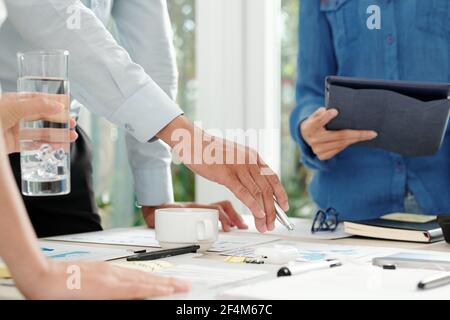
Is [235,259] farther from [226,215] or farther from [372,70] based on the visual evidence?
[372,70]

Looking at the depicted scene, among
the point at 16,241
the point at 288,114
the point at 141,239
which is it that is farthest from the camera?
→ the point at 288,114

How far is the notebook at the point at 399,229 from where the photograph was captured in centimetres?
161

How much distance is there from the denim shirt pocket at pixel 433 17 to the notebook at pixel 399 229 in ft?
1.79

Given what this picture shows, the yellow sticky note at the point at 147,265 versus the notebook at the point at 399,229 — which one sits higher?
the yellow sticky note at the point at 147,265

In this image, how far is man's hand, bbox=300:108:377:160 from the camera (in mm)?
1845

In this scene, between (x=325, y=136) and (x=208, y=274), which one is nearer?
(x=208, y=274)

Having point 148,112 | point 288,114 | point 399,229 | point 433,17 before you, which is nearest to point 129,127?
point 148,112

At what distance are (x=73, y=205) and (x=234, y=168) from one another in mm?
551

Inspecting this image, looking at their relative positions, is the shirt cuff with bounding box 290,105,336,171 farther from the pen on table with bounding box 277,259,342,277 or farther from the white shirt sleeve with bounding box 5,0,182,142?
the pen on table with bounding box 277,259,342,277

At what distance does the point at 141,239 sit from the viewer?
65.5 inches

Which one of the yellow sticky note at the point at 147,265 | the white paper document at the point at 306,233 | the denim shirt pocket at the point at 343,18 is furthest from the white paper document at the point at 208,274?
the denim shirt pocket at the point at 343,18

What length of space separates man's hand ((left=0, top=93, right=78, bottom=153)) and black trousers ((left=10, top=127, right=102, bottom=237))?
0.40m

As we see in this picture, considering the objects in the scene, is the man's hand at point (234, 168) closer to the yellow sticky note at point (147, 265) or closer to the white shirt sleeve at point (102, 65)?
the white shirt sleeve at point (102, 65)

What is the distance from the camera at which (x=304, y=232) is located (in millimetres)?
1774
